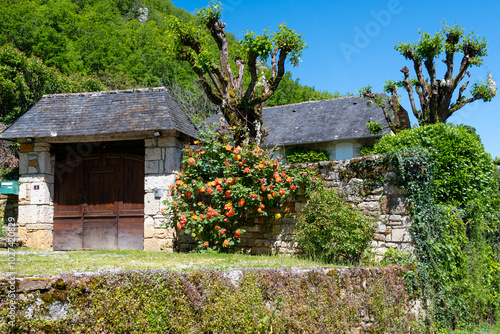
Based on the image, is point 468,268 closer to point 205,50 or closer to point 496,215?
point 496,215

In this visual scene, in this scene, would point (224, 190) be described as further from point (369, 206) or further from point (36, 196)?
point (36, 196)

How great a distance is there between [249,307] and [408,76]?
9.49 meters

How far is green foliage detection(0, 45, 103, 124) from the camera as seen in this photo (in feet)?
45.6

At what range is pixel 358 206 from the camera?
6.85m

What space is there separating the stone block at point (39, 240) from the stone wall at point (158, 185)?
2.29 m

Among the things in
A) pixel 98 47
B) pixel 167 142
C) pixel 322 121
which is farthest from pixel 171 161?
pixel 98 47

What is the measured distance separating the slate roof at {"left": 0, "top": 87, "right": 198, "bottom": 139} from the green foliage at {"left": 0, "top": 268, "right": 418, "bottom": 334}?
14.2ft

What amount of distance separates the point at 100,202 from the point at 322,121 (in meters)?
11.0

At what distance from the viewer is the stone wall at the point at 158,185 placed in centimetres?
813

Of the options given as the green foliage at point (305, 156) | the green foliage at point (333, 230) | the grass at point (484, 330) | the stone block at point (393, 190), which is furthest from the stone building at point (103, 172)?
the green foliage at point (305, 156)

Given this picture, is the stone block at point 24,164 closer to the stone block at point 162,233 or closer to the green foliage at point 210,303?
the stone block at point 162,233

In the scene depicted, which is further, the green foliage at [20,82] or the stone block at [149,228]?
the green foliage at [20,82]

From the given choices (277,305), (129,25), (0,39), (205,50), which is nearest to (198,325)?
(277,305)

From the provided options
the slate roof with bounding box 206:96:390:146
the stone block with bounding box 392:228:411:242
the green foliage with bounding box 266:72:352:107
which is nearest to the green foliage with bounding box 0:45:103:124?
the slate roof with bounding box 206:96:390:146
